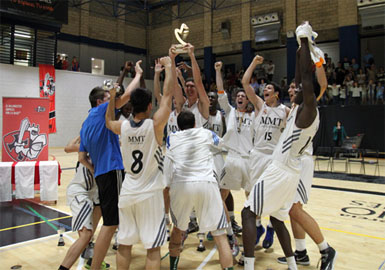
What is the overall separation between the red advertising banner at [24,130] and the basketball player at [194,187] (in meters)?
4.94

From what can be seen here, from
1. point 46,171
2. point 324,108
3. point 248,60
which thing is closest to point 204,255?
point 46,171

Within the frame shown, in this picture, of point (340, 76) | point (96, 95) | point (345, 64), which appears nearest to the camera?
point (96, 95)

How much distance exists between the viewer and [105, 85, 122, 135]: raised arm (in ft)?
9.66

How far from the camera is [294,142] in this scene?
118 inches

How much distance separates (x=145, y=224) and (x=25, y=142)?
5488 mm

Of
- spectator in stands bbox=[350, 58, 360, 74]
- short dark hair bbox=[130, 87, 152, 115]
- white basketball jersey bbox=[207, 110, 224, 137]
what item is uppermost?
spectator in stands bbox=[350, 58, 360, 74]

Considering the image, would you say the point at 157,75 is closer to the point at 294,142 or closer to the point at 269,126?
the point at 269,126

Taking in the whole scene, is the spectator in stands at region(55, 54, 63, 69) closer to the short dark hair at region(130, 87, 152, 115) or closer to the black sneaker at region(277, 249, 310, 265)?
the short dark hair at region(130, 87, 152, 115)

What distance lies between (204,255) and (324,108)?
43.1 ft

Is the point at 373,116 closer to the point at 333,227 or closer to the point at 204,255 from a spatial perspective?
the point at 333,227

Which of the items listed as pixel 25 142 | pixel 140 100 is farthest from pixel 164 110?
pixel 25 142

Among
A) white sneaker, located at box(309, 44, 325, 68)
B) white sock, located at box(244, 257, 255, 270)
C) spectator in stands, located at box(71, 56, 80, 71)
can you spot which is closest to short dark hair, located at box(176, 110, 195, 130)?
white sneaker, located at box(309, 44, 325, 68)

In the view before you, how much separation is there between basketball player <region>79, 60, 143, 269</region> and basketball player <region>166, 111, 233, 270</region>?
561 millimetres

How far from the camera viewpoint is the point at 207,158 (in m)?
3.32
